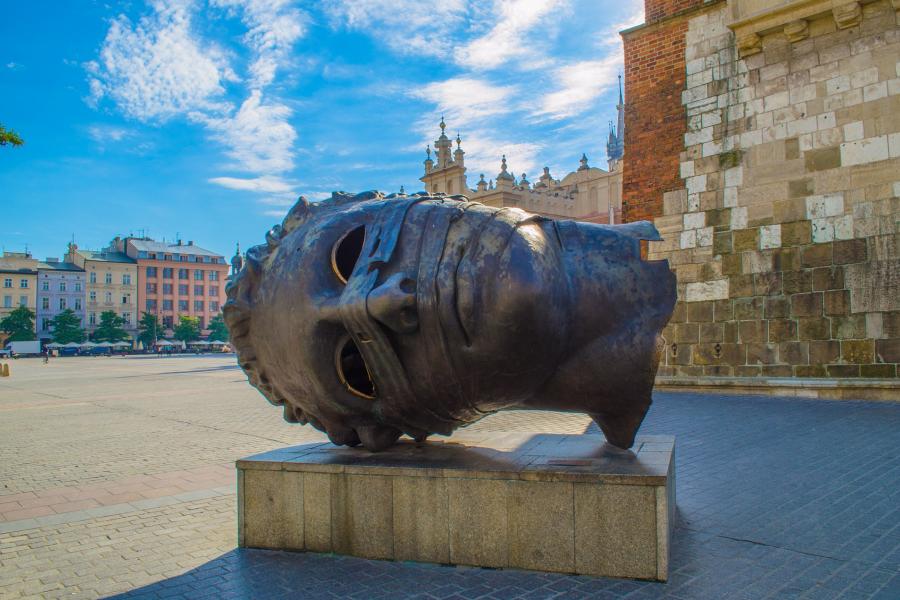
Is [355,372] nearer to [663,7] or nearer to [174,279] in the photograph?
[663,7]

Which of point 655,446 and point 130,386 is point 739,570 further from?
point 130,386

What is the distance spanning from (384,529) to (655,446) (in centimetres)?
186

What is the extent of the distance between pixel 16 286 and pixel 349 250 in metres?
102

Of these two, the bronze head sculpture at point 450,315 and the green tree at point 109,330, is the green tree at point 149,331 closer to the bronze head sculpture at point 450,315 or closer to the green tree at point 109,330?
the green tree at point 109,330

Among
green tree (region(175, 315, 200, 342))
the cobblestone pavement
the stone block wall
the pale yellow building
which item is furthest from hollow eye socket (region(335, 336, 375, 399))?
the pale yellow building

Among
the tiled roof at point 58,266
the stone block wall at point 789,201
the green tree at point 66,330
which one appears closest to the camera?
the stone block wall at point 789,201

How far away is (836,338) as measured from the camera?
415 inches

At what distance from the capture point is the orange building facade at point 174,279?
94812 mm

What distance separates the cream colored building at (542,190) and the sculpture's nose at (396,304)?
34156 mm

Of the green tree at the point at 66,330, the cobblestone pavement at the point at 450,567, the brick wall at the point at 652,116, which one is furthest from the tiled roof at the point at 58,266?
the brick wall at the point at 652,116

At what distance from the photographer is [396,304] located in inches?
131

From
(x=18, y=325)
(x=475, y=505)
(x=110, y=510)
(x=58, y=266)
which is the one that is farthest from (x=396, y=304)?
(x=58, y=266)

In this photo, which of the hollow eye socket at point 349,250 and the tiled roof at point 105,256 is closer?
the hollow eye socket at point 349,250

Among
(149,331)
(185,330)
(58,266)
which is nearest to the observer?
(185,330)
